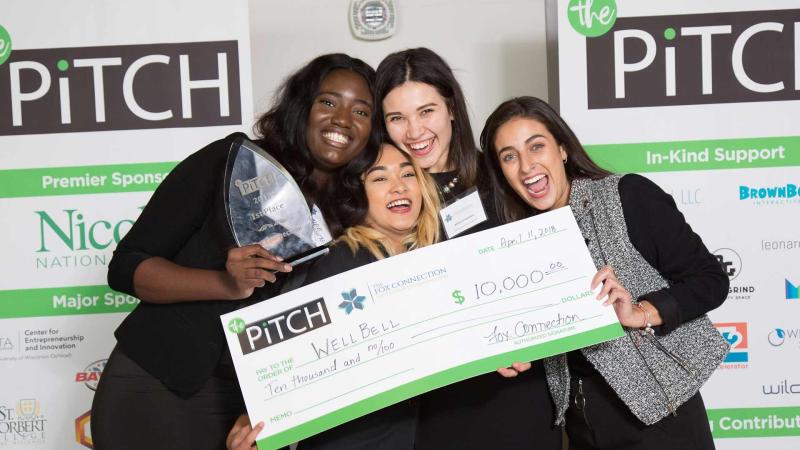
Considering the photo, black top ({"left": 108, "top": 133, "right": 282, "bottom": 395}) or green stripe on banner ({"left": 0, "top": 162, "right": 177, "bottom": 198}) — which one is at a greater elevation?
green stripe on banner ({"left": 0, "top": 162, "right": 177, "bottom": 198})

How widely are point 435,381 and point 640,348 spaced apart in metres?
0.56

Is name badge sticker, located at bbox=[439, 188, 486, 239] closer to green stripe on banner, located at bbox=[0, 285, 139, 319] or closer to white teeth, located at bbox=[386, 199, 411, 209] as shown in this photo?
white teeth, located at bbox=[386, 199, 411, 209]

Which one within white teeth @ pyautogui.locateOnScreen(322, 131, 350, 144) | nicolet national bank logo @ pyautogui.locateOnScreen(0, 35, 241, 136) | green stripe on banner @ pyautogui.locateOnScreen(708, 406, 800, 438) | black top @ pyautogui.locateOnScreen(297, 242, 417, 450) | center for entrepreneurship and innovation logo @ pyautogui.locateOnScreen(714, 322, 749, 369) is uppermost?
nicolet national bank logo @ pyautogui.locateOnScreen(0, 35, 241, 136)

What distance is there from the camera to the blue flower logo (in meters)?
1.89

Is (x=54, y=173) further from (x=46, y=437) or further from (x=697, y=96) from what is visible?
(x=697, y=96)

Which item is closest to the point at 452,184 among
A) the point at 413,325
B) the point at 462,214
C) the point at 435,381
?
the point at 462,214

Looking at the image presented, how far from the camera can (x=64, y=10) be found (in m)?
3.29

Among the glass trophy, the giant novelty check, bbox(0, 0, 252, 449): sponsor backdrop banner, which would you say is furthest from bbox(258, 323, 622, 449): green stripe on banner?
bbox(0, 0, 252, 449): sponsor backdrop banner

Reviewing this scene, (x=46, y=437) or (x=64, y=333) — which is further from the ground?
(x=64, y=333)

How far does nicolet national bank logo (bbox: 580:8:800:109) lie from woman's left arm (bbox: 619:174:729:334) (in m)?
1.35

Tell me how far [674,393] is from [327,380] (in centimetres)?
91

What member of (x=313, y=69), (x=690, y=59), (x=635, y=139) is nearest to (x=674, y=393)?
(x=313, y=69)

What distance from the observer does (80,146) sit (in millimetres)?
3322

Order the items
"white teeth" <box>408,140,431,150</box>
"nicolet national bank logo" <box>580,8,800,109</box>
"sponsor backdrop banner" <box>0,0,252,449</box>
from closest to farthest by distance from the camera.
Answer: "white teeth" <box>408,140,431,150</box>, "nicolet national bank logo" <box>580,8,800,109</box>, "sponsor backdrop banner" <box>0,0,252,449</box>
